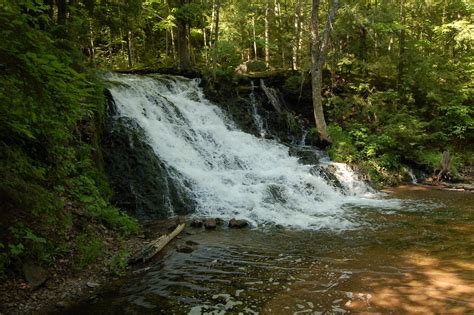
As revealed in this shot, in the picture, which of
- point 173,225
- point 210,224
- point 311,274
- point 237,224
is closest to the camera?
point 311,274

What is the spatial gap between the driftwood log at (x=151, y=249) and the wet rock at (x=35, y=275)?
4.77 ft

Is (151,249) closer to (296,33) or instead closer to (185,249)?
(185,249)

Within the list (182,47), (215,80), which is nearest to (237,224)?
(215,80)

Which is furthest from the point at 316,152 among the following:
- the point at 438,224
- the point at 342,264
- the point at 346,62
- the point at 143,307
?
the point at 143,307

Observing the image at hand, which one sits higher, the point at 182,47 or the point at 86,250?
the point at 182,47

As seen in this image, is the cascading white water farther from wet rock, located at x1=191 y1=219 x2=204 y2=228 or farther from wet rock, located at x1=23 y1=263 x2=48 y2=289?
wet rock, located at x1=23 y1=263 x2=48 y2=289

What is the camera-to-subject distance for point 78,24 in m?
8.34

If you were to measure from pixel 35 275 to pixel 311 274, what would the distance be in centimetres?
397

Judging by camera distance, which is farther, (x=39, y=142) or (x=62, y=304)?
(x=39, y=142)

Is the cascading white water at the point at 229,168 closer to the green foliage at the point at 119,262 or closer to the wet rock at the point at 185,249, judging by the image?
the wet rock at the point at 185,249

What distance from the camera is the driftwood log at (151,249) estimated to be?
6.57 m

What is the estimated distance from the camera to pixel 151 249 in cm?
689

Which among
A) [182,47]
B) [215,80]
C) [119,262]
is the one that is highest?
[182,47]

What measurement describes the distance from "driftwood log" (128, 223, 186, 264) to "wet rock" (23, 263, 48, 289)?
57.3 inches
